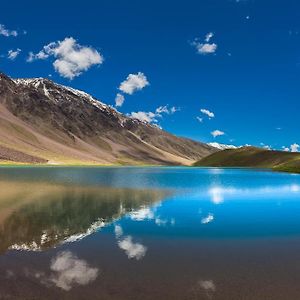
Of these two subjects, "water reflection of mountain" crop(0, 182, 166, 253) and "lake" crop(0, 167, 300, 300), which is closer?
"lake" crop(0, 167, 300, 300)

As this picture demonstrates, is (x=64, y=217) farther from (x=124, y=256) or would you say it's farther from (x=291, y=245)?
(x=291, y=245)

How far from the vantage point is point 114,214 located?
33469 mm

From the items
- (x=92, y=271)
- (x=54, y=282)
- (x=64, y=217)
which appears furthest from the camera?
(x=64, y=217)

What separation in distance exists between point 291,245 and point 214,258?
235 inches

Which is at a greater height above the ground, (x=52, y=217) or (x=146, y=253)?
(x=52, y=217)

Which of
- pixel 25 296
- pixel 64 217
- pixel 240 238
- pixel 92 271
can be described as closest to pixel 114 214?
pixel 64 217

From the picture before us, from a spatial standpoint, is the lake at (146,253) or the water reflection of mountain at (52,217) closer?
the lake at (146,253)

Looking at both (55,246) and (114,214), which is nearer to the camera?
(55,246)

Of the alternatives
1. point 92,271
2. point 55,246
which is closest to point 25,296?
point 92,271

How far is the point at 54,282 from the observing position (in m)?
14.8

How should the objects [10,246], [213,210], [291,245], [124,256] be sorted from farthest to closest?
[213,210], [291,245], [10,246], [124,256]

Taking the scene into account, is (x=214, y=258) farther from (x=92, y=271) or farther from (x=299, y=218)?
(x=299, y=218)

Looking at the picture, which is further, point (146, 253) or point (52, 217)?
point (52, 217)

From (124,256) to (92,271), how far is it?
2.93 meters
